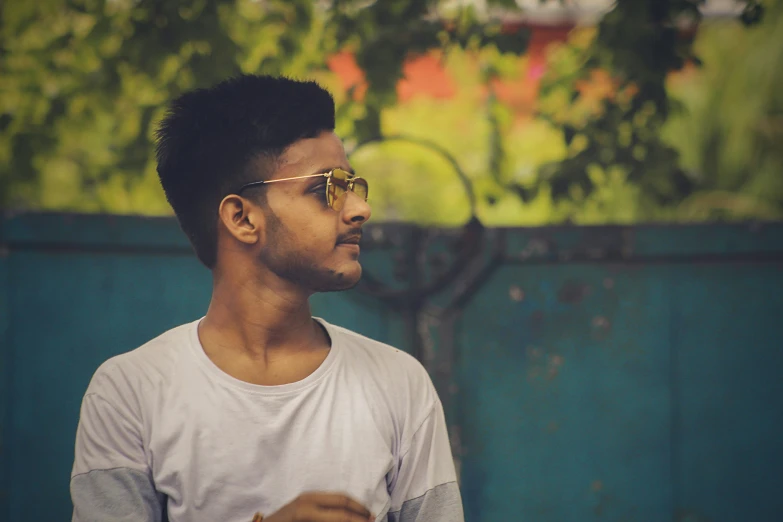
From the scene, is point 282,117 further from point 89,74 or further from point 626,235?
point 89,74

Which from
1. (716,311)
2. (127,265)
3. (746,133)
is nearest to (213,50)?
(127,265)

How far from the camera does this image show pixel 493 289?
3311 millimetres

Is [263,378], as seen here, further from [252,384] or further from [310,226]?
[310,226]

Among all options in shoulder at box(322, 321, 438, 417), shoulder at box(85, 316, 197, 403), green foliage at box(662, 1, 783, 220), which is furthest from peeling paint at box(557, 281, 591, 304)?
green foliage at box(662, 1, 783, 220)

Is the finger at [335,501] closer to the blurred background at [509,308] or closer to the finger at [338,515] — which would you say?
the finger at [338,515]

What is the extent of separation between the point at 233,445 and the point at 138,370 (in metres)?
0.30

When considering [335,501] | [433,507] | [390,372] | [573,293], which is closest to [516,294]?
[573,293]

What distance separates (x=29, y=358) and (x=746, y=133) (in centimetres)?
524

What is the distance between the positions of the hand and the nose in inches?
25.3

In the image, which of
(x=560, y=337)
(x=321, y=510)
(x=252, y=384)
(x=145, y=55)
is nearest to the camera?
(x=321, y=510)

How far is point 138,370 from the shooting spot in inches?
77.9

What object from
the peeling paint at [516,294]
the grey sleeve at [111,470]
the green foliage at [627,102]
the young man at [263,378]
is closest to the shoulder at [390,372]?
the young man at [263,378]

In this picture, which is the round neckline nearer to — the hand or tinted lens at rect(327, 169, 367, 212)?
the hand

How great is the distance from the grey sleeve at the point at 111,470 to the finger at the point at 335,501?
37cm
